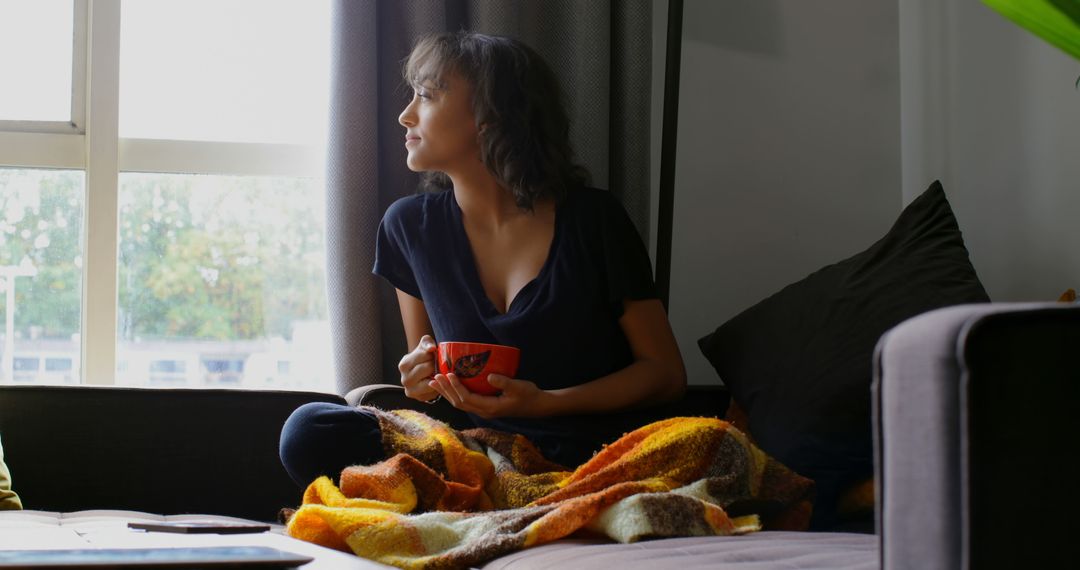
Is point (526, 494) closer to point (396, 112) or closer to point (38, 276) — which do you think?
point (396, 112)

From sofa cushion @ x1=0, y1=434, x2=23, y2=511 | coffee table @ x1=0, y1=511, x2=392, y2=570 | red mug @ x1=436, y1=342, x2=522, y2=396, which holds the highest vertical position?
red mug @ x1=436, y1=342, x2=522, y2=396

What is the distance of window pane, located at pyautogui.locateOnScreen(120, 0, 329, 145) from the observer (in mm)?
2348

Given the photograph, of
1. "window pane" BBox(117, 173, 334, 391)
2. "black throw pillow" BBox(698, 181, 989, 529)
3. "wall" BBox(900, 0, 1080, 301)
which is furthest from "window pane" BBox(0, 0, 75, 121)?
"wall" BBox(900, 0, 1080, 301)

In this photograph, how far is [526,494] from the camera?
1.42m

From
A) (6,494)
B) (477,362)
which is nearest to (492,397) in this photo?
(477,362)

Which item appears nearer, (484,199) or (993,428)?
(993,428)

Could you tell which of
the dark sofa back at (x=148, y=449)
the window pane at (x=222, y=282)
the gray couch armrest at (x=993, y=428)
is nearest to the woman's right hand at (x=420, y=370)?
the dark sofa back at (x=148, y=449)

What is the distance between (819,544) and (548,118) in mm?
1062

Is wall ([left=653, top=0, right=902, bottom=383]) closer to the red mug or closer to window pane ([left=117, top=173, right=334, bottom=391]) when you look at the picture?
window pane ([left=117, top=173, right=334, bottom=391])

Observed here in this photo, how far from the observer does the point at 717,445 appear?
1314 mm

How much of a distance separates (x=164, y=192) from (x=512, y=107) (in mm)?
888

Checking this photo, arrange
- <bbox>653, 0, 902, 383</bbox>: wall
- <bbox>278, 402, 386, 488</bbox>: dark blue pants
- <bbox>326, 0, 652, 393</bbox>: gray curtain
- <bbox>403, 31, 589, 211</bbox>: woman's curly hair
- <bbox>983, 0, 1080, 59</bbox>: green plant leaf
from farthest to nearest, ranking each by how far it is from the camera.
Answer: <bbox>653, 0, 902, 383</bbox>: wall → <bbox>326, 0, 652, 393</bbox>: gray curtain → <bbox>403, 31, 589, 211</bbox>: woman's curly hair → <bbox>278, 402, 386, 488</bbox>: dark blue pants → <bbox>983, 0, 1080, 59</bbox>: green plant leaf

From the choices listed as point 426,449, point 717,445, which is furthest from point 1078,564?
point 426,449

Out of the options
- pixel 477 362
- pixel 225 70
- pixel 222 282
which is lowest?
pixel 477 362
